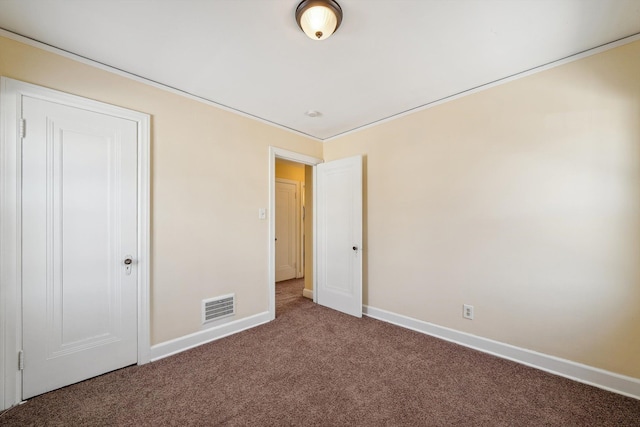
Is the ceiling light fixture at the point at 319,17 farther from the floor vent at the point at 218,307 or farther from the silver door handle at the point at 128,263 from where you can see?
the floor vent at the point at 218,307

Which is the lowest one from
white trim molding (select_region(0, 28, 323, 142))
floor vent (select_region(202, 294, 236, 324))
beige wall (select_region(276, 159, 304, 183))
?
floor vent (select_region(202, 294, 236, 324))

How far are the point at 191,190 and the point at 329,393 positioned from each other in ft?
7.21

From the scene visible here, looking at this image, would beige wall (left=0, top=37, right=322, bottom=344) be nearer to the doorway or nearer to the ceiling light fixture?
the ceiling light fixture

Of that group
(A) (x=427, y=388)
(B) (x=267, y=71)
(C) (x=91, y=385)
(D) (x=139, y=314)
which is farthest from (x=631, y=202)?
(C) (x=91, y=385)

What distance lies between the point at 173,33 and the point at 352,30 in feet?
4.06

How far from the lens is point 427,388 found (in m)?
1.91

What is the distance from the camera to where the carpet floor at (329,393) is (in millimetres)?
1612

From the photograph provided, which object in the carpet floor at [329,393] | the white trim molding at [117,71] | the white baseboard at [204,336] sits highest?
the white trim molding at [117,71]

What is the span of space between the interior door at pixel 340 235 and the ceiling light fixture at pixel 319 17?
1868mm

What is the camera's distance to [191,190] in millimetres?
2549

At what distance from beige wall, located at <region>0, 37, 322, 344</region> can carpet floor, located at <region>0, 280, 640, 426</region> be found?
21.1 inches

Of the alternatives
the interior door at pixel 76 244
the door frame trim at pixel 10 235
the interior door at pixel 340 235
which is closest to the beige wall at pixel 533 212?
the interior door at pixel 340 235

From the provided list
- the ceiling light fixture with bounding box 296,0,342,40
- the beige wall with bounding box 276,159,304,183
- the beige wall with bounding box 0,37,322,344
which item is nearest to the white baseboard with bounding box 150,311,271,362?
the beige wall with bounding box 0,37,322,344

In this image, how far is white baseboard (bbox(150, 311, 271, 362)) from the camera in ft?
7.61
